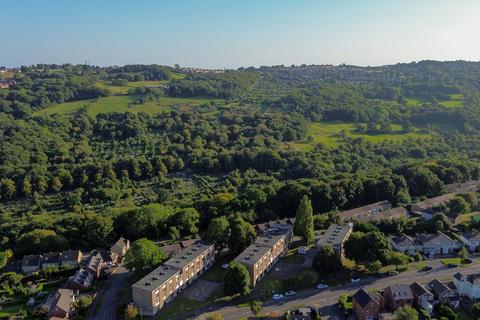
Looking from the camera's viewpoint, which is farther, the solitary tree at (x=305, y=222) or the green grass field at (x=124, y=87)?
the green grass field at (x=124, y=87)

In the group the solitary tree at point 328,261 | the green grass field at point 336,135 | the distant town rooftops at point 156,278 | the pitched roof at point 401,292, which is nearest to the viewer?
the pitched roof at point 401,292

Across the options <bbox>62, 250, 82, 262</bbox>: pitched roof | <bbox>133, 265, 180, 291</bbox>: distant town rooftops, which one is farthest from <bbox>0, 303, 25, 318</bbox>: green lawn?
<bbox>133, 265, 180, 291</bbox>: distant town rooftops

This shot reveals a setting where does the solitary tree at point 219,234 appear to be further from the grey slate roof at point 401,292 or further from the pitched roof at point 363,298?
the grey slate roof at point 401,292

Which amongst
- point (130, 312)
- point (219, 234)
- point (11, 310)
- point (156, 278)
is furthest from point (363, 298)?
point (11, 310)

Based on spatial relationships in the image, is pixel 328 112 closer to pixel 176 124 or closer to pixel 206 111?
pixel 206 111

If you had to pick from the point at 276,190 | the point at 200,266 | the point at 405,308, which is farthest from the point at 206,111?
the point at 405,308

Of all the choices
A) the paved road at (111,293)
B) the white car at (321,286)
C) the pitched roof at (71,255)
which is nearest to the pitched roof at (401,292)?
the white car at (321,286)

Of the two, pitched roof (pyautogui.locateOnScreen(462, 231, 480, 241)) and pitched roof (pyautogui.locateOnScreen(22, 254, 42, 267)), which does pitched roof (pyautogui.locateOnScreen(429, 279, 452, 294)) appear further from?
pitched roof (pyautogui.locateOnScreen(22, 254, 42, 267))
